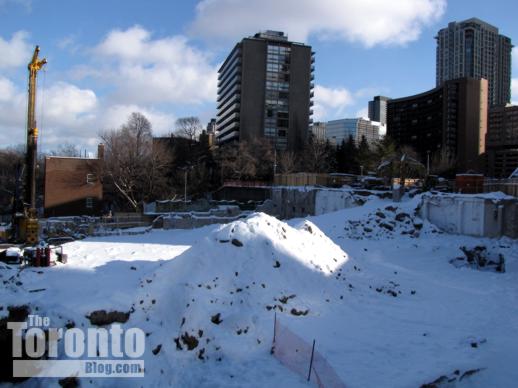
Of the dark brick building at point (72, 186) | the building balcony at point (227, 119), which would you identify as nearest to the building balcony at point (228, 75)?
the building balcony at point (227, 119)

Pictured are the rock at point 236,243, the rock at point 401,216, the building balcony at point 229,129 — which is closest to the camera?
the rock at point 236,243

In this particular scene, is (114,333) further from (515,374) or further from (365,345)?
(515,374)

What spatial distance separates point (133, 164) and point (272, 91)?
174 feet

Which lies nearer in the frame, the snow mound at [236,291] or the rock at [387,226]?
the snow mound at [236,291]

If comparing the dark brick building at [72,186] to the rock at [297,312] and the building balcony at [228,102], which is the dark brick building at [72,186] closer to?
the rock at [297,312]

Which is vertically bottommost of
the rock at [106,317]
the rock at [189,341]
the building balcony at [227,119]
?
the rock at [189,341]

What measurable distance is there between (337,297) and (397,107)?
356 ft

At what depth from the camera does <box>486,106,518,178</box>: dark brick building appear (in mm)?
99125

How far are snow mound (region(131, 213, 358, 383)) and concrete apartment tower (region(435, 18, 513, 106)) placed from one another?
158 meters

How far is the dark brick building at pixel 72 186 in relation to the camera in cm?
4200

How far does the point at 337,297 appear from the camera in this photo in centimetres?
1228

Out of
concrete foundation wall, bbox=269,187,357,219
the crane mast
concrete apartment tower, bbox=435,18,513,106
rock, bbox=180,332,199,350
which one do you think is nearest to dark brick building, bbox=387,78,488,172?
concrete apartment tower, bbox=435,18,513,106

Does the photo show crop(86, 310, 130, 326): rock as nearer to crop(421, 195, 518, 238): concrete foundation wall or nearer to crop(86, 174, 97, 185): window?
crop(421, 195, 518, 238): concrete foundation wall

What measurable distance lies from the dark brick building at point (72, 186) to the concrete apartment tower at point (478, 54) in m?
143
